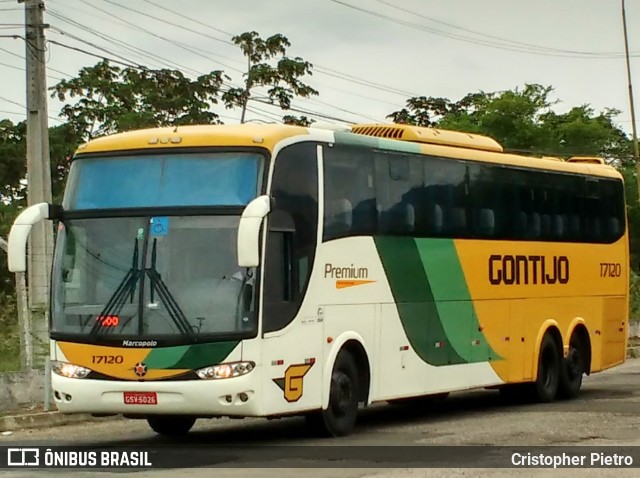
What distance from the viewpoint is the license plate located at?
1472cm

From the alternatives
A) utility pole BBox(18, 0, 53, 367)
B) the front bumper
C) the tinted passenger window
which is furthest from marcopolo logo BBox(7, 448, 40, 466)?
utility pole BBox(18, 0, 53, 367)

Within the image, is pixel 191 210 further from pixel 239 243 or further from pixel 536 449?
pixel 536 449

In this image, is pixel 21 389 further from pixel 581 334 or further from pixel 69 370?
pixel 581 334

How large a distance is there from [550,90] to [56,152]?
23384mm

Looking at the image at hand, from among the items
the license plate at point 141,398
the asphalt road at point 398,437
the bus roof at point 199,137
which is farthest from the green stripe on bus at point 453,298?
the license plate at point 141,398

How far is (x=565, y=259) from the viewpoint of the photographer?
22500 millimetres

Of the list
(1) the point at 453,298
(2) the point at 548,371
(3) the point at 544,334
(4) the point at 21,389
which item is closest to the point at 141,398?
(4) the point at 21,389

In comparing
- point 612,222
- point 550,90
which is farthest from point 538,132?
point 612,222

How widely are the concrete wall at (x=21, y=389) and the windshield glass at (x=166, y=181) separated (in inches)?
178

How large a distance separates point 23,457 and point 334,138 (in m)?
4.91

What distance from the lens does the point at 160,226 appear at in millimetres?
15070

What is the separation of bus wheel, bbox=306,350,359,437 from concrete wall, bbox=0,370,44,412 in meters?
5.13

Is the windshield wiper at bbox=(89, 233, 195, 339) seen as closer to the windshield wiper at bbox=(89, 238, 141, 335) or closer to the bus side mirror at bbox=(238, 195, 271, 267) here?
the windshield wiper at bbox=(89, 238, 141, 335)

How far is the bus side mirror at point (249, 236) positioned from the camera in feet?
45.9
